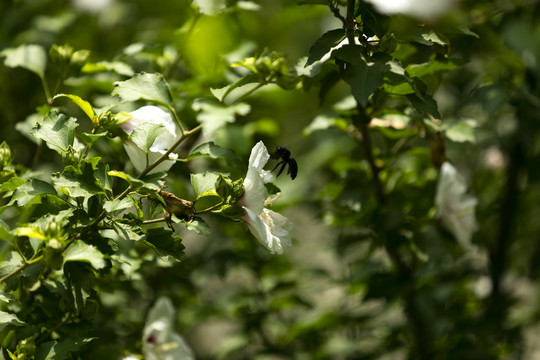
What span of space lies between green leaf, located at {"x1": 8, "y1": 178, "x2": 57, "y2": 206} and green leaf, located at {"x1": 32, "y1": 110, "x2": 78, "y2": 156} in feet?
0.17

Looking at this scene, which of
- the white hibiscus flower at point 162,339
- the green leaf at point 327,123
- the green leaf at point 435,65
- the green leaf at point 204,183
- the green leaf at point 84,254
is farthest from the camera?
the green leaf at point 327,123

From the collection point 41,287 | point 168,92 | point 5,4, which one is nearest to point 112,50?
point 5,4

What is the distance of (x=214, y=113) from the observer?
3.26 feet

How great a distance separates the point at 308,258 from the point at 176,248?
1353mm

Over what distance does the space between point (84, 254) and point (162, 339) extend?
1.35 feet

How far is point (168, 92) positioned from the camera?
0.95m

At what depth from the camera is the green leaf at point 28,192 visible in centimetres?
80

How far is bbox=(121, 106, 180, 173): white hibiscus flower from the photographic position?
2.94 ft

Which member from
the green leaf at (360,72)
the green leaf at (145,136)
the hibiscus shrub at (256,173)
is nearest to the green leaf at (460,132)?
the hibiscus shrub at (256,173)

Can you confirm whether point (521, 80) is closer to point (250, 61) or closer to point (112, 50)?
point (250, 61)

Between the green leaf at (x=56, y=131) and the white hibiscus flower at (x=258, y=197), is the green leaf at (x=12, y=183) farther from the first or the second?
the white hibiscus flower at (x=258, y=197)

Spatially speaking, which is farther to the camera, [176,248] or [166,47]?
[166,47]

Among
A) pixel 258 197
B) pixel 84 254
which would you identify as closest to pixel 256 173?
pixel 258 197

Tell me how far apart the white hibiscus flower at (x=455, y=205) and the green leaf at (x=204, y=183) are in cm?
57
